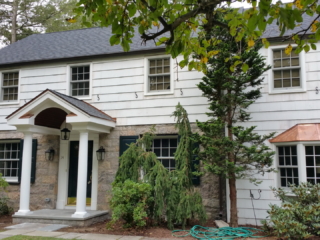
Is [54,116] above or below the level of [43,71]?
below

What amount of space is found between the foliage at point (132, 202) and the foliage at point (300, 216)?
113 inches

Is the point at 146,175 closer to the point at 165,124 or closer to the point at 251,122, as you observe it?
the point at 165,124

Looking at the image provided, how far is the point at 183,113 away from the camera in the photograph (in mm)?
8414

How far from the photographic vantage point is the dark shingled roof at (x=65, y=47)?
10.5 metres

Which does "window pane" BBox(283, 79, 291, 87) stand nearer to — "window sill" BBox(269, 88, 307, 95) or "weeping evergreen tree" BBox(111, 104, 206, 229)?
"window sill" BBox(269, 88, 307, 95)

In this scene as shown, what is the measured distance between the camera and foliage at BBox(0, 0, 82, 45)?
21188 mm

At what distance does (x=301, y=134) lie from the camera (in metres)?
8.05

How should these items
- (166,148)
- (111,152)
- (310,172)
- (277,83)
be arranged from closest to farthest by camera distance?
(310,172) < (277,83) < (166,148) < (111,152)

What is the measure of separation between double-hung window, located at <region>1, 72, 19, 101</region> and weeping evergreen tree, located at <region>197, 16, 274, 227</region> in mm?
7156

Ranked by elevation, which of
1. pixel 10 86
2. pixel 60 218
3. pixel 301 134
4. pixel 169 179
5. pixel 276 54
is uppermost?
pixel 276 54

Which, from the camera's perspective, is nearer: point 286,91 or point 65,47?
point 286,91

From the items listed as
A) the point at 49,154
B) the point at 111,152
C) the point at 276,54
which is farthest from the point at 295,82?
the point at 49,154

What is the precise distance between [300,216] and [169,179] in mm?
3077

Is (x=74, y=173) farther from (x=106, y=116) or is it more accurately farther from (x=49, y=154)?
(x=106, y=116)
